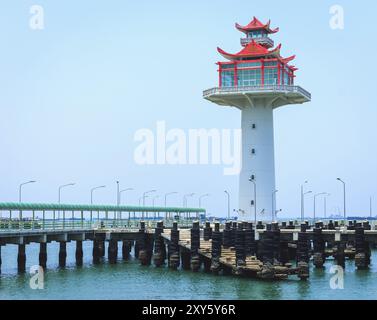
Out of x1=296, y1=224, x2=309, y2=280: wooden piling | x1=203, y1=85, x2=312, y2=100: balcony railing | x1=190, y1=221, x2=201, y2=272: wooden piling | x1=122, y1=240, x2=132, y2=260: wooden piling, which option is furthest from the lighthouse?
x1=296, y1=224, x2=309, y2=280: wooden piling

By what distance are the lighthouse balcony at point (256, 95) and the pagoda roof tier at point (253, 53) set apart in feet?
12.5

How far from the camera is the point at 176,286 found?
64.7 metres

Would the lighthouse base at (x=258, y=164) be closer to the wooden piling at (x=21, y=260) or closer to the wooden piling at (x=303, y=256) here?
the wooden piling at (x=303, y=256)

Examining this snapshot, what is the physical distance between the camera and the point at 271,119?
97625 millimetres

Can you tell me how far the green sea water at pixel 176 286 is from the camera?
59188 mm

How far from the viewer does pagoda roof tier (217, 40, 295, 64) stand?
94.6 meters

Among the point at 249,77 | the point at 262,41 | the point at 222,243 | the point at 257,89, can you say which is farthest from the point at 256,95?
the point at 222,243

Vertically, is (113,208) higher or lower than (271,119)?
lower

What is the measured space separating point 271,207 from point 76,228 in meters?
23.2

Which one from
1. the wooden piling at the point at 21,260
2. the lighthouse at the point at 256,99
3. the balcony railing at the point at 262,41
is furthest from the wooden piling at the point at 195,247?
the balcony railing at the point at 262,41

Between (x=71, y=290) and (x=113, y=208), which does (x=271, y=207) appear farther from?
(x=71, y=290)

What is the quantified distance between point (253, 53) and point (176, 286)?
38520 mm
